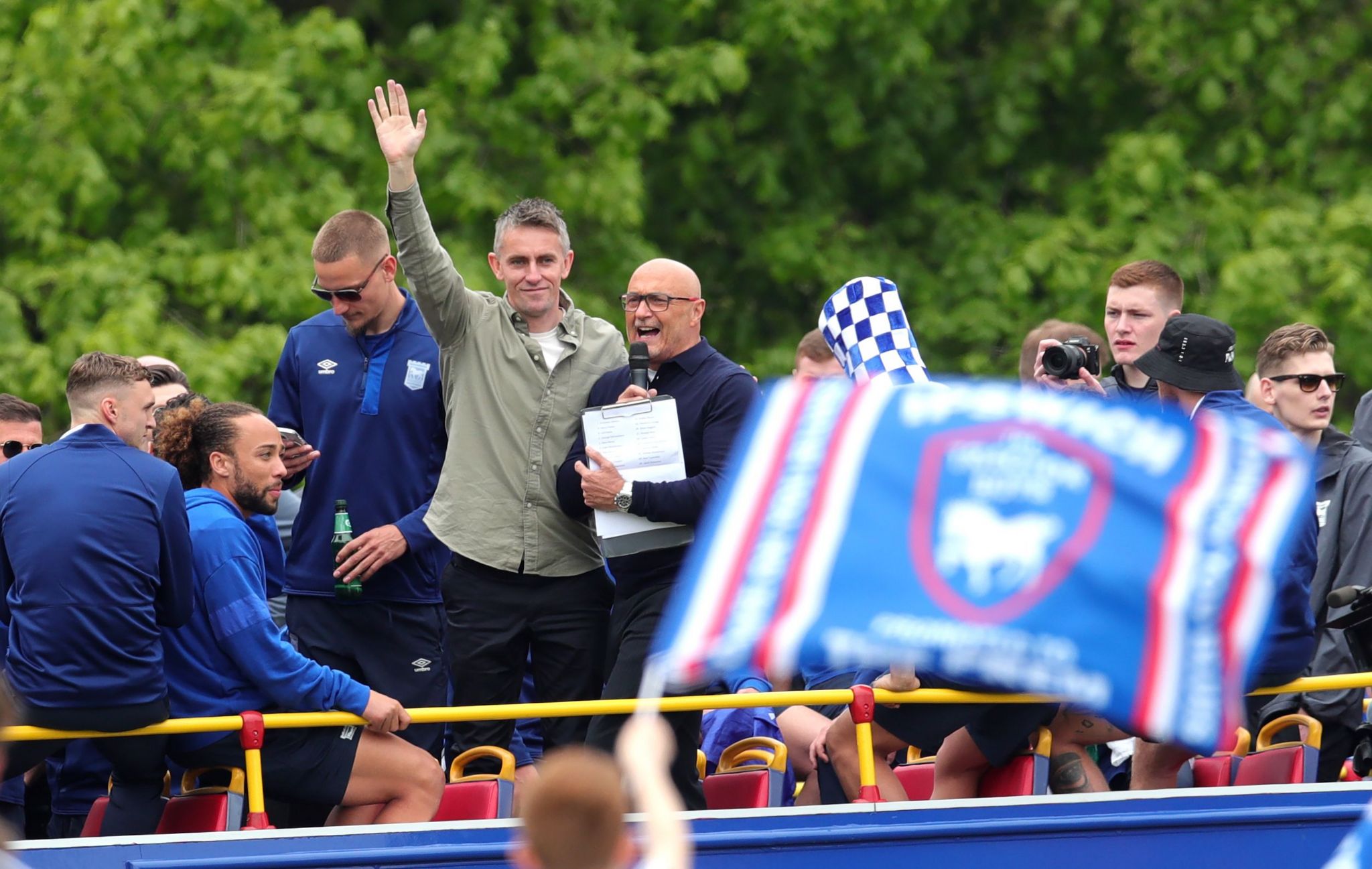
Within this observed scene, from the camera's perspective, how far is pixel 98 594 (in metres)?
6.10

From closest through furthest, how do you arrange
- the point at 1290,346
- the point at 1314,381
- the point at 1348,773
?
the point at 1348,773 < the point at 1314,381 < the point at 1290,346

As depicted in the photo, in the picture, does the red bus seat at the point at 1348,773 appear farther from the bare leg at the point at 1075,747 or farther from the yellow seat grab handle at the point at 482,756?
the yellow seat grab handle at the point at 482,756

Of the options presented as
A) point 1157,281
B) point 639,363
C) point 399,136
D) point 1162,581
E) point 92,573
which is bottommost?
point 92,573

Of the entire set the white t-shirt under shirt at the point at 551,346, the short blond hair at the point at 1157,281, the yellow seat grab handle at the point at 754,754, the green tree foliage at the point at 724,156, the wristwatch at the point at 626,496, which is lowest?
the yellow seat grab handle at the point at 754,754

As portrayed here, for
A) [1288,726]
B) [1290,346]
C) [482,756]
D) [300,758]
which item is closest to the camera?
[300,758]

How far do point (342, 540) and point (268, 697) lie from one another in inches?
29.1

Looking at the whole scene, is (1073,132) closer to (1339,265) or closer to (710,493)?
(1339,265)

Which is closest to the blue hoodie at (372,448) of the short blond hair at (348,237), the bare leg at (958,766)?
the short blond hair at (348,237)

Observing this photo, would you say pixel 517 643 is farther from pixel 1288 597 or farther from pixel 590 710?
pixel 1288 597

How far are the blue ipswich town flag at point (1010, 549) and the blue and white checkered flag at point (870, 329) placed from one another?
2.98m

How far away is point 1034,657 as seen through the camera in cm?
393

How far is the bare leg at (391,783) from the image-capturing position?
21.1 ft

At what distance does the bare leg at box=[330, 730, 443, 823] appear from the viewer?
6430 mm

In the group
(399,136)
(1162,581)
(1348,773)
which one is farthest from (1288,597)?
(399,136)
